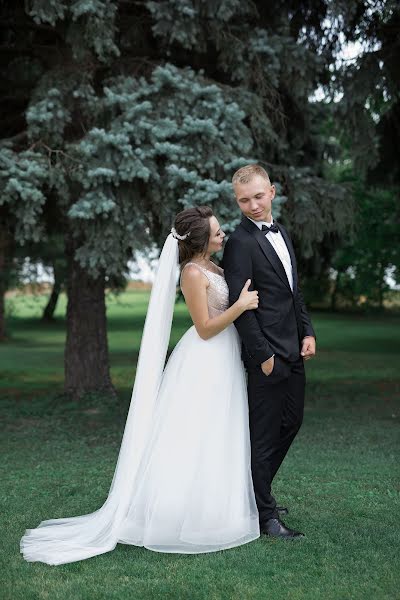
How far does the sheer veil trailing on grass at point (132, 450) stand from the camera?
481 cm

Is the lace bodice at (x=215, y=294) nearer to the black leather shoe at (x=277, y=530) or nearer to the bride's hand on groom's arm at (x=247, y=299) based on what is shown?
the bride's hand on groom's arm at (x=247, y=299)

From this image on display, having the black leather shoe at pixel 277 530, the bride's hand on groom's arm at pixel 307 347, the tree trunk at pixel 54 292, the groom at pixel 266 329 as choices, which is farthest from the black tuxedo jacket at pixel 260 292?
the tree trunk at pixel 54 292

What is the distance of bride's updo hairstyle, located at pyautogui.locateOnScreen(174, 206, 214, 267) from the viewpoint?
492 cm

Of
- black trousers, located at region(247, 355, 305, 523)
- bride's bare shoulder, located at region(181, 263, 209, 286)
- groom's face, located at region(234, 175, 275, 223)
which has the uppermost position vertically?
groom's face, located at region(234, 175, 275, 223)

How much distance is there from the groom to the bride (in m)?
0.10

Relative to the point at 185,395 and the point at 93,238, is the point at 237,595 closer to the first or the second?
the point at 185,395

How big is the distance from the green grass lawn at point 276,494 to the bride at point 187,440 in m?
0.15

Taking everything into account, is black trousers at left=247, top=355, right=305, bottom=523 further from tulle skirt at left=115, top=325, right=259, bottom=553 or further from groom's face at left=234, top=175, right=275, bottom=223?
groom's face at left=234, top=175, right=275, bottom=223

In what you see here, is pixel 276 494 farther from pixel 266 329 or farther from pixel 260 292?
pixel 260 292

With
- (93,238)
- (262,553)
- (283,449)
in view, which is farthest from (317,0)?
(262,553)

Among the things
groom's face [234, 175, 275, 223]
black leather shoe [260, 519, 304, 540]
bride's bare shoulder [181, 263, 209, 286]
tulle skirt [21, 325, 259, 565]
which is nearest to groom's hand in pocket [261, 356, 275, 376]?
tulle skirt [21, 325, 259, 565]

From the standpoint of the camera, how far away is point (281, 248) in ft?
16.2

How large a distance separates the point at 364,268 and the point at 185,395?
692 inches

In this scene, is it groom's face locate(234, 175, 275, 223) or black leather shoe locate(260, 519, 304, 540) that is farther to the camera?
black leather shoe locate(260, 519, 304, 540)
